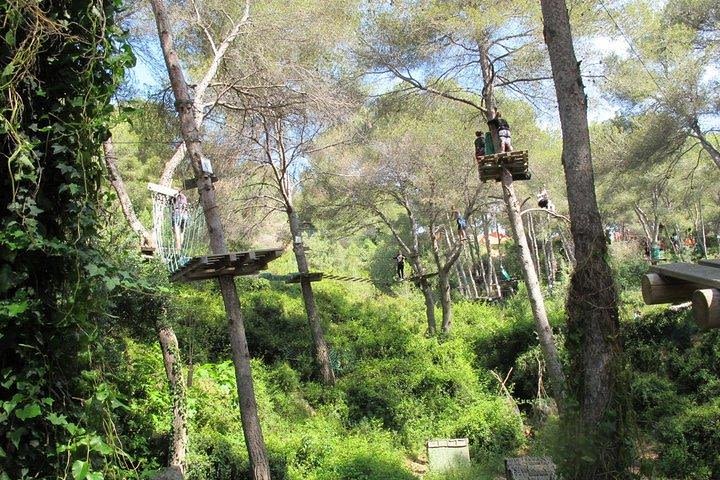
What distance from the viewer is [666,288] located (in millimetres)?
2645

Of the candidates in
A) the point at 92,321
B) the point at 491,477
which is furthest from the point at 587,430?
the point at 491,477

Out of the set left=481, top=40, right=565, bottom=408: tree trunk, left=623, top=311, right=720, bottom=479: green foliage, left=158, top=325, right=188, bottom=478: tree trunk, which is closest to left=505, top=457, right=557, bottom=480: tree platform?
left=481, top=40, right=565, bottom=408: tree trunk

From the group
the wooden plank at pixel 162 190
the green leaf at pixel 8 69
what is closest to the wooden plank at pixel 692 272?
the green leaf at pixel 8 69

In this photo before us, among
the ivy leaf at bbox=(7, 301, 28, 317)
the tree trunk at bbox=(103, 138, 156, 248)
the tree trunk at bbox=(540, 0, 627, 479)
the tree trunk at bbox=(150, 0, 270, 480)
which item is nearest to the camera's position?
the ivy leaf at bbox=(7, 301, 28, 317)

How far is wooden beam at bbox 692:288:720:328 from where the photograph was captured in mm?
1964

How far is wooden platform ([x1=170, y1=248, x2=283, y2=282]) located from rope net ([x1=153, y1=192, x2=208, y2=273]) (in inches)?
6.8

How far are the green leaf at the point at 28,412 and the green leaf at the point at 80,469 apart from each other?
21cm

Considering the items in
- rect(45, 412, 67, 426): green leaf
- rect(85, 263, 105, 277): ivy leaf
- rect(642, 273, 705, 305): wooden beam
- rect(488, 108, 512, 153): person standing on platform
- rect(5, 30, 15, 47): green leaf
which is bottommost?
rect(45, 412, 67, 426): green leaf

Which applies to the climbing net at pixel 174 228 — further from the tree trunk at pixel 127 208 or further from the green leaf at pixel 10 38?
the green leaf at pixel 10 38

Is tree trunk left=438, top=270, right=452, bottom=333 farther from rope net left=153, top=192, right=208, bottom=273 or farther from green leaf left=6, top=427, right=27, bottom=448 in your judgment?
green leaf left=6, top=427, right=27, bottom=448

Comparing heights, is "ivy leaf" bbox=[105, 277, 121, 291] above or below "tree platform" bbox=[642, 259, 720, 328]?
above

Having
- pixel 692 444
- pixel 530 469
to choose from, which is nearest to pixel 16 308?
pixel 530 469

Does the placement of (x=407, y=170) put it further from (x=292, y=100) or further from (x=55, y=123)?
(x=55, y=123)

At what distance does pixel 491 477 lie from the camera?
7797 millimetres
